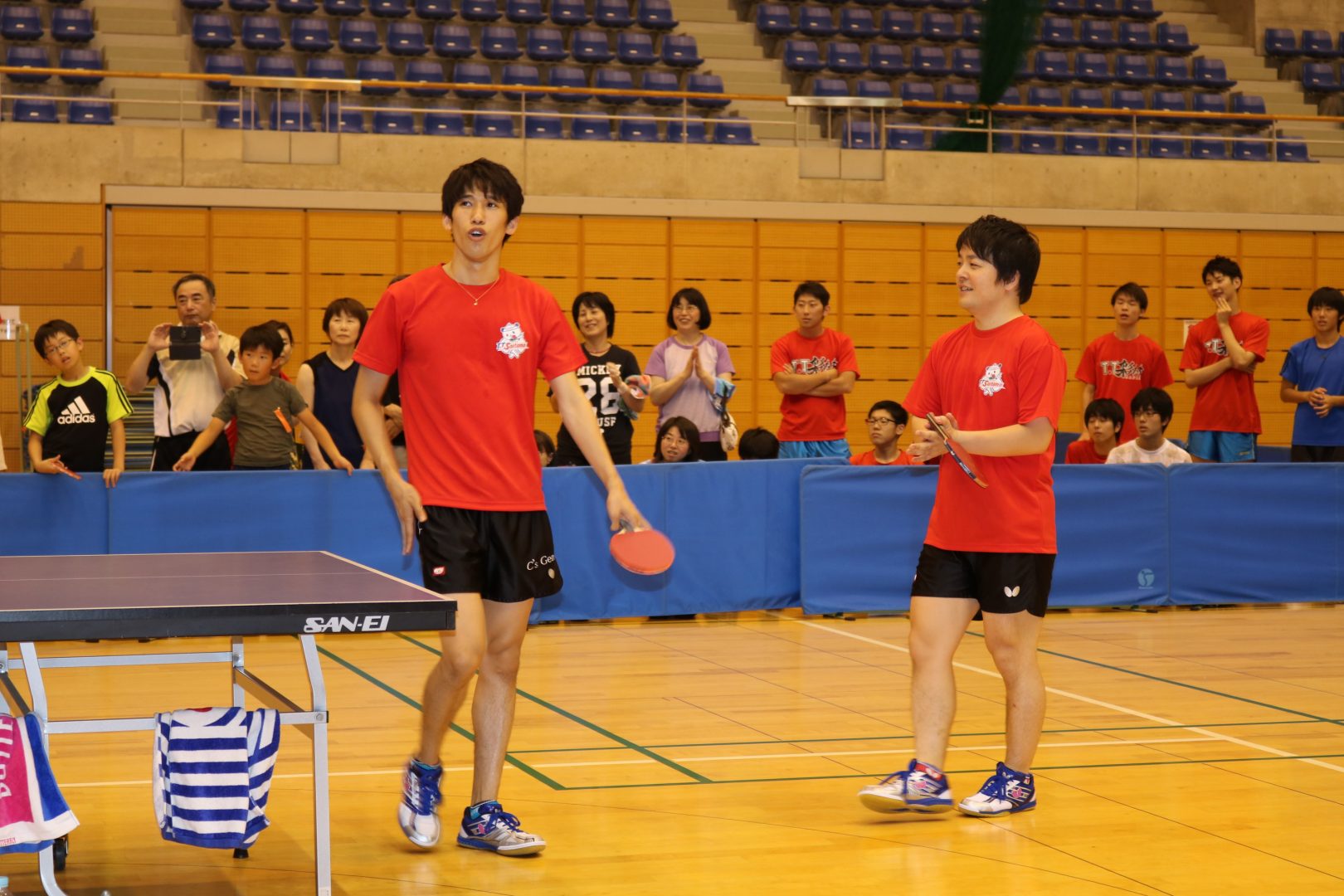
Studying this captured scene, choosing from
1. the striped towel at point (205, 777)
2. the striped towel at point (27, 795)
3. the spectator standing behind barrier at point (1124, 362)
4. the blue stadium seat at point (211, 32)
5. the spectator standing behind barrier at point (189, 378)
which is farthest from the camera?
the blue stadium seat at point (211, 32)

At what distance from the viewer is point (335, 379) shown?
8789mm

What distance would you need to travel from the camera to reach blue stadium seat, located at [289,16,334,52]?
693 inches

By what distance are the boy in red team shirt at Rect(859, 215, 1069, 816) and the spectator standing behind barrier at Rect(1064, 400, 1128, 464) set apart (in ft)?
18.4

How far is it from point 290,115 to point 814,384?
298 inches

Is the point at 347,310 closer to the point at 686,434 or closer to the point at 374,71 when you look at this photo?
the point at 686,434

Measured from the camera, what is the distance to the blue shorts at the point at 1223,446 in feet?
35.3

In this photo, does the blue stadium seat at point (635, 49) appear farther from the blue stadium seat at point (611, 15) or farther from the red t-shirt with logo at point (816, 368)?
the red t-shirt with logo at point (816, 368)

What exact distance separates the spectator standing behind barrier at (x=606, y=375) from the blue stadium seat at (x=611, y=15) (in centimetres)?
1046

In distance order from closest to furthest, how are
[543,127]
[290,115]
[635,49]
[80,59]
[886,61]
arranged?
[290,115] → [80,59] → [543,127] → [635,49] → [886,61]

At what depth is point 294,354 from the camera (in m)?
15.9

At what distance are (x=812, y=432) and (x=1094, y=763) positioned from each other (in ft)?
15.6

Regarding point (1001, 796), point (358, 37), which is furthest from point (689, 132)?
point (1001, 796)

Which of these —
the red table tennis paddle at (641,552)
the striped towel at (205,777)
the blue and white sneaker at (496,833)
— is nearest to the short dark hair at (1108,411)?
the red table tennis paddle at (641,552)

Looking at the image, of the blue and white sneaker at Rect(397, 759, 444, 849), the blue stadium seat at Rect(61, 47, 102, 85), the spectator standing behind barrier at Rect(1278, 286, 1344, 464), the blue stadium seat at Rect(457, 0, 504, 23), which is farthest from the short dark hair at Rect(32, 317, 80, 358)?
the blue stadium seat at Rect(457, 0, 504, 23)
